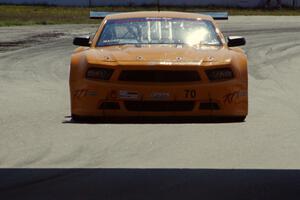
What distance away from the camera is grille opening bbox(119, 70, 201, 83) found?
9.02 metres

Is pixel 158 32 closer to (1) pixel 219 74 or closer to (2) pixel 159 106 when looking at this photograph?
(1) pixel 219 74

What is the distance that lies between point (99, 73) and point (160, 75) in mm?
610

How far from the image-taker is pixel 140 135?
10695 mm

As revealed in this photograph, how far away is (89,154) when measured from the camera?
934cm

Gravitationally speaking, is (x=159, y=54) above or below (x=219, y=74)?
above

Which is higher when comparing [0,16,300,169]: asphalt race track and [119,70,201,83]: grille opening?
[119,70,201,83]: grille opening

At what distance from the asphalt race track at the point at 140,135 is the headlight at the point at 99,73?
775 mm

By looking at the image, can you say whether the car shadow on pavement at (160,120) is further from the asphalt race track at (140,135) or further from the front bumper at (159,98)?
the asphalt race track at (140,135)

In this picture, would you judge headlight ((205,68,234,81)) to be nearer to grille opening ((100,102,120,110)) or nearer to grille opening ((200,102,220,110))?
grille opening ((200,102,220,110))

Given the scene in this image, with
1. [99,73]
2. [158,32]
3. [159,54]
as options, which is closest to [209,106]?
[159,54]

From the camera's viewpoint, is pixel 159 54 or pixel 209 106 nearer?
pixel 209 106
